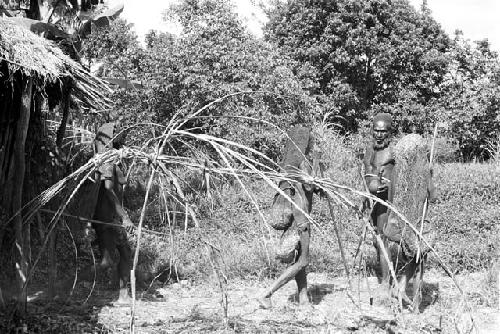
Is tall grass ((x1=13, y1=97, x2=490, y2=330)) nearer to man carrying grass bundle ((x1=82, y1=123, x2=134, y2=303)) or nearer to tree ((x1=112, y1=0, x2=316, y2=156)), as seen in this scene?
man carrying grass bundle ((x1=82, y1=123, x2=134, y2=303))

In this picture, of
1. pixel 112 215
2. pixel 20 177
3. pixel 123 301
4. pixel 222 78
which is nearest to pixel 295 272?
pixel 123 301

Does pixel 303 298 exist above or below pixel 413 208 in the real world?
below

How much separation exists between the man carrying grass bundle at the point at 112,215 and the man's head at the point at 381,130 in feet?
10.1

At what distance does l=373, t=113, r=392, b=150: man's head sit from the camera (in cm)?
762

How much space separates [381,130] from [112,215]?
11.2 ft

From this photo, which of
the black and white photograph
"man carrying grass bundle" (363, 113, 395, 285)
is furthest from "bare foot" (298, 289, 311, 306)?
"man carrying grass bundle" (363, 113, 395, 285)

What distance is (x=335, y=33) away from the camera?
19.2 metres

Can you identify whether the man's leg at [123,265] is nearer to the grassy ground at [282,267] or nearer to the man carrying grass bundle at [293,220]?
the grassy ground at [282,267]

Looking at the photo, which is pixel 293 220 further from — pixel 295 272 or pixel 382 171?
pixel 382 171

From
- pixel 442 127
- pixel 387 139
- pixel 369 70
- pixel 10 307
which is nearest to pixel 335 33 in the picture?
pixel 369 70

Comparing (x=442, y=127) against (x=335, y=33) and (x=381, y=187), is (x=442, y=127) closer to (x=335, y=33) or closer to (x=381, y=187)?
(x=335, y=33)

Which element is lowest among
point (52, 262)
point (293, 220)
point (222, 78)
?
point (52, 262)

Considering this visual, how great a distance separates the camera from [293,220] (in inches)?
275

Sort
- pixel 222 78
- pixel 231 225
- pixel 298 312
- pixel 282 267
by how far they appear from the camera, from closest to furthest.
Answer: pixel 298 312 → pixel 282 267 → pixel 231 225 → pixel 222 78
